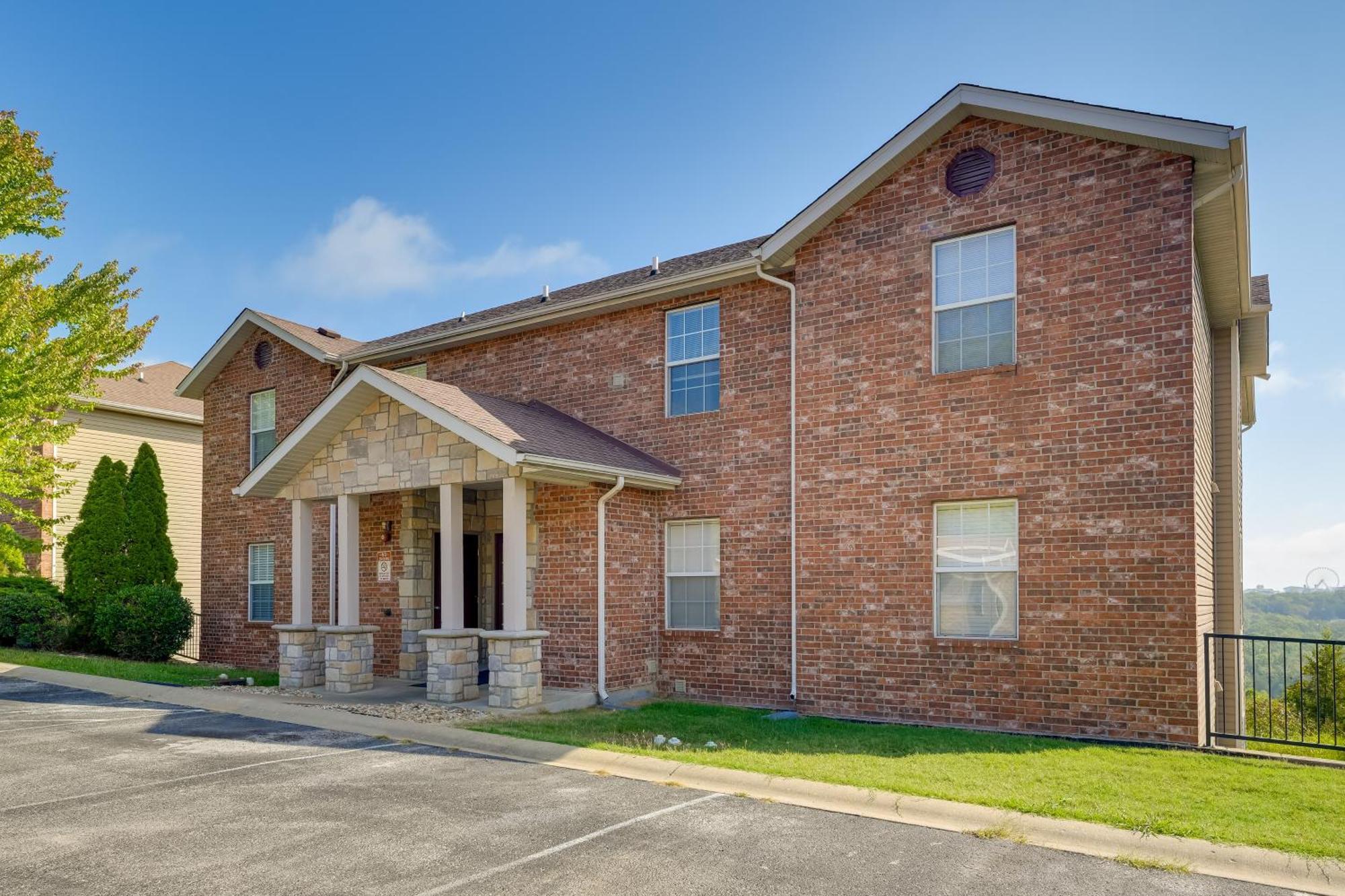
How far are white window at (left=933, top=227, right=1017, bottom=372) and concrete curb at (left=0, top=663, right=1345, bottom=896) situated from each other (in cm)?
600

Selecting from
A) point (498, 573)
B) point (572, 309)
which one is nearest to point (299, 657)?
point (498, 573)

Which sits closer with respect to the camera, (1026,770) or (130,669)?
(1026,770)

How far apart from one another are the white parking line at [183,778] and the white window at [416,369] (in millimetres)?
9315

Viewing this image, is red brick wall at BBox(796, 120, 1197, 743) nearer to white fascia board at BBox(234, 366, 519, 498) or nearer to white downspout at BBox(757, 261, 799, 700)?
white downspout at BBox(757, 261, 799, 700)

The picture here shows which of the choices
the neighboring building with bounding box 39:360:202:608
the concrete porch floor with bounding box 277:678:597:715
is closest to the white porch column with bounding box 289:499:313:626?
the concrete porch floor with bounding box 277:678:597:715

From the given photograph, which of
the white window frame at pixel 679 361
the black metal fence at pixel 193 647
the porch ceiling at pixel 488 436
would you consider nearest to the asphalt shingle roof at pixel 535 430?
the porch ceiling at pixel 488 436

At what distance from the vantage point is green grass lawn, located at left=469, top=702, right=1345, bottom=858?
270 inches

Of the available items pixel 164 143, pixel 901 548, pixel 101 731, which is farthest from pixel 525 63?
pixel 101 731

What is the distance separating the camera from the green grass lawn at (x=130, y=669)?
15047 millimetres

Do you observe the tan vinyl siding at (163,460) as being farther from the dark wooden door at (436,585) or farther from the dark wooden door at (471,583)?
the dark wooden door at (471,583)

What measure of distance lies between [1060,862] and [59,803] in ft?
25.2

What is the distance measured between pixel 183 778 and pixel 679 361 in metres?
8.79

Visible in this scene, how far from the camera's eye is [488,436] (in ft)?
39.0

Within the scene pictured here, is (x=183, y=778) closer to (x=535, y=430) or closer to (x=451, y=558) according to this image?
(x=451, y=558)
